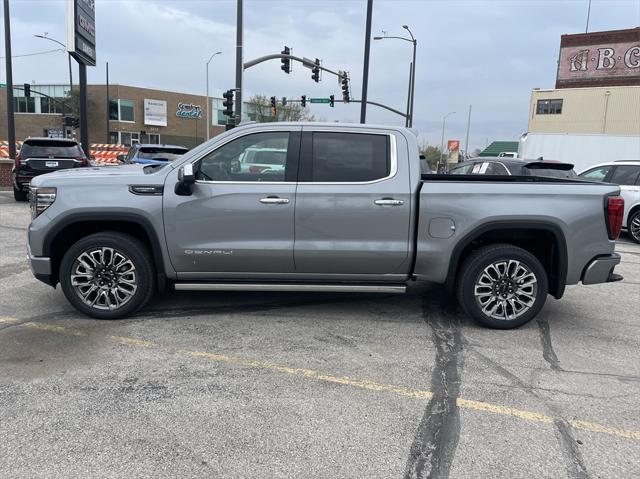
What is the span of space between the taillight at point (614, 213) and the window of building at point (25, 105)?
65.3 m

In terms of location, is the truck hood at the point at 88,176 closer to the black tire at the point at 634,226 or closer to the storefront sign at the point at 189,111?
the black tire at the point at 634,226

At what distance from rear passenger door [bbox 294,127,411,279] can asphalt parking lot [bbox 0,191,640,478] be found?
0.68 metres

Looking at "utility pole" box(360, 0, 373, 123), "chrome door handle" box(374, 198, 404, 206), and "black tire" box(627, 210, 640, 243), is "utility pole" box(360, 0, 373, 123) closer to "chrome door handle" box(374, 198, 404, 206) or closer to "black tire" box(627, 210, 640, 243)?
"black tire" box(627, 210, 640, 243)

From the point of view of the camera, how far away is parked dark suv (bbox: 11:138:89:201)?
43.0ft

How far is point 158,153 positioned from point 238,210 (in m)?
10.1

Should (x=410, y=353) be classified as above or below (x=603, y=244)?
below

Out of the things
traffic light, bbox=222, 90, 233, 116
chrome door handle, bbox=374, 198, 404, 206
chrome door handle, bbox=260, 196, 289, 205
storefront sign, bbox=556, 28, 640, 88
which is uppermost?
storefront sign, bbox=556, 28, 640, 88

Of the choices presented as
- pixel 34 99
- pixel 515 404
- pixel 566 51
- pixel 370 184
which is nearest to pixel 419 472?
pixel 515 404

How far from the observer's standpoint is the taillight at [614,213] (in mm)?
4824

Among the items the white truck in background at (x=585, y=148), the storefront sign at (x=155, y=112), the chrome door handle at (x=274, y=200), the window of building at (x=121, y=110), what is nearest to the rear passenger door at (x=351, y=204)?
the chrome door handle at (x=274, y=200)

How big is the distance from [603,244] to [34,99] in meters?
65.3

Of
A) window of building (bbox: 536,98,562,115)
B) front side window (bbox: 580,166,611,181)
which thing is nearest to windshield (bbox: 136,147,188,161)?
front side window (bbox: 580,166,611,181)

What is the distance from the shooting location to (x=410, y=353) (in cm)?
445

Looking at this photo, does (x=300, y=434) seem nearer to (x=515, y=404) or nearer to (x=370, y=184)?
(x=515, y=404)
